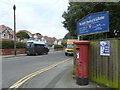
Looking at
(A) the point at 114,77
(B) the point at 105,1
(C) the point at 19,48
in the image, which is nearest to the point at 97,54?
(A) the point at 114,77

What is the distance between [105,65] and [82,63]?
94 centimetres

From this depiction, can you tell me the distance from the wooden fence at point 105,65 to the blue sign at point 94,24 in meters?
0.61

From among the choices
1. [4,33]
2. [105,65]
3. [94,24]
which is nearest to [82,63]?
[105,65]

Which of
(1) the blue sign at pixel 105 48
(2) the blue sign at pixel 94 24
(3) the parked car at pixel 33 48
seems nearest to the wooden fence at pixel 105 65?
(1) the blue sign at pixel 105 48

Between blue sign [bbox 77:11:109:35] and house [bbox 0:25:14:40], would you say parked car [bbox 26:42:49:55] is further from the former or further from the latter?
house [bbox 0:25:14:40]

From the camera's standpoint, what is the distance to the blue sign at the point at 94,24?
607 cm

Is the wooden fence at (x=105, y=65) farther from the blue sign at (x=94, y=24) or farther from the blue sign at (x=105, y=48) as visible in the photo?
the blue sign at (x=94, y=24)

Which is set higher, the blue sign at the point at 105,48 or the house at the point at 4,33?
the house at the point at 4,33

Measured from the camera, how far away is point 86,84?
621cm

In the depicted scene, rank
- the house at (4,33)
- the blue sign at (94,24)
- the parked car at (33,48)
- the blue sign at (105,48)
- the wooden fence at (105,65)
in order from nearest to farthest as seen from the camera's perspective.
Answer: the wooden fence at (105,65)
the blue sign at (105,48)
the blue sign at (94,24)
the parked car at (33,48)
the house at (4,33)

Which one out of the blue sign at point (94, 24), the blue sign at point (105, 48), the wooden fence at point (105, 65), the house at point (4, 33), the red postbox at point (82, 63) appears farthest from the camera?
the house at point (4, 33)

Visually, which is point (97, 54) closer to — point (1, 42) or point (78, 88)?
point (78, 88)

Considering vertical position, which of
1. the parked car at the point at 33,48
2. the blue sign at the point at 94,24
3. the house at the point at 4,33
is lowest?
the parked car at the point at 33,48

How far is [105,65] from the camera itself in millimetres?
5754
